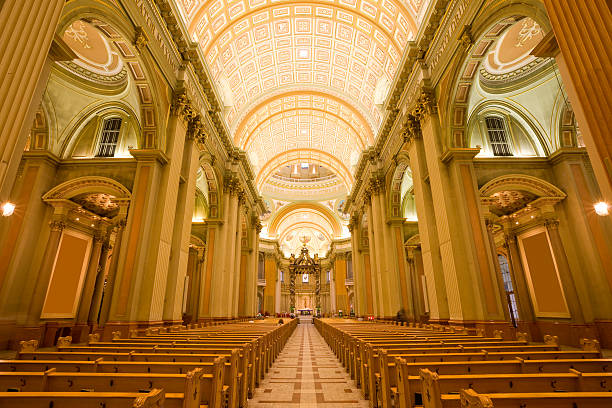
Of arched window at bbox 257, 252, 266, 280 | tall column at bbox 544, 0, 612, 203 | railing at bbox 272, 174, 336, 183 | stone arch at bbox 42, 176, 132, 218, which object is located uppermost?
railing at bbox 272, 174, 336, 183

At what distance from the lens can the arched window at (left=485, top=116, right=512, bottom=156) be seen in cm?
1193

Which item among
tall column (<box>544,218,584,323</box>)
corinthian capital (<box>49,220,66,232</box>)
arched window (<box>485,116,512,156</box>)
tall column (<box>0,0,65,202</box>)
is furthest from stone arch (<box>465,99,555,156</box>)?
corinthian capital (<box>49,220,66,232</box>)

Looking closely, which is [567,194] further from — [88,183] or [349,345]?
[88,183]

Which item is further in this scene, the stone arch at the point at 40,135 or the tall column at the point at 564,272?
the stone arch at the point at 40,135

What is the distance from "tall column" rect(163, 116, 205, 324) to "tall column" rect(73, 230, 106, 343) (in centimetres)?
519

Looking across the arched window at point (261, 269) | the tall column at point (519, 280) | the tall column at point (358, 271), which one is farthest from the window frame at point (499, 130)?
the arched window at point (261, 269)

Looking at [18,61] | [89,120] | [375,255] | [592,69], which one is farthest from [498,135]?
[89,120]

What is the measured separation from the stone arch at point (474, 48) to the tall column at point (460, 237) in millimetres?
564

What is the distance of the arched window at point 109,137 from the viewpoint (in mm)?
12008

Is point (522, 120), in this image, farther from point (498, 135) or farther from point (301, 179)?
point (301, 179)

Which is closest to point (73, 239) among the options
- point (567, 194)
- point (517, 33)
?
point (517, 33)

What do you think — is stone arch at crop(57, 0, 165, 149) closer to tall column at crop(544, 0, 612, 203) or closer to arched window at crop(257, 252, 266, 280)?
tall column at crop(544, 0, 612, 203)

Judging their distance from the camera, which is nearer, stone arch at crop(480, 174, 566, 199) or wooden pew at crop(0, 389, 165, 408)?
wooden pew at crop(0, 389, 165, 408)

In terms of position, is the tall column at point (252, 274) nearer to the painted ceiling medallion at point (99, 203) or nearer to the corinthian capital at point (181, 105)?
the painted ceiling medallion at point (99, 203)
